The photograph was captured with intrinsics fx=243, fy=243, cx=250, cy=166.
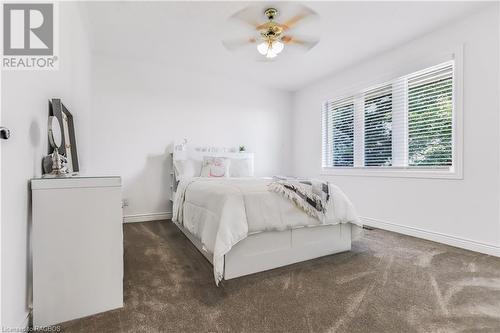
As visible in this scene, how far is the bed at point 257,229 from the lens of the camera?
1750 millimetres

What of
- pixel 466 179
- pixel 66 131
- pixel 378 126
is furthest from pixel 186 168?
pixel 466 179

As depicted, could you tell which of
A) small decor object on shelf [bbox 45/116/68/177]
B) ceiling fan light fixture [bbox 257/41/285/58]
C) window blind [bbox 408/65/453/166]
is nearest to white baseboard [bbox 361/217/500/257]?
window blind [bbox 408/65/453/166]

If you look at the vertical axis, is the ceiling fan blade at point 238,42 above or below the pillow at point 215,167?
above

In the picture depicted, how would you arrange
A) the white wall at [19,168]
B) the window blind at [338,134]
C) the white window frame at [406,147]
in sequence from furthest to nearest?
the window blind at [338,134]
the white window frame at [406,147]
the white wall at [19,168]

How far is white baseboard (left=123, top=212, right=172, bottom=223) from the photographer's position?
12.2ft

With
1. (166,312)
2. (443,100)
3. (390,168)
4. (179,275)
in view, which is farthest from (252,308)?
(443,100)

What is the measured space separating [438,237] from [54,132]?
3760mm

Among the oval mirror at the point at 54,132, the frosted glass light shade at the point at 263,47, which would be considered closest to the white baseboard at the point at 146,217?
the oval mirror at the point at 54,132

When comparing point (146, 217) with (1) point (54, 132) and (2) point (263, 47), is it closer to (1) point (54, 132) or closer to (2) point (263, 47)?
(1) point (54, 132)

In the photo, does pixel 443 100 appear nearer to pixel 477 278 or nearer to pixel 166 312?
pixel 477 278

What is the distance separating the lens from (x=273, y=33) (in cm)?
230

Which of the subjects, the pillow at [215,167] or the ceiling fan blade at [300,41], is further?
the pillow at [215,167]

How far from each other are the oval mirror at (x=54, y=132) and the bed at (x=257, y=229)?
111 cm

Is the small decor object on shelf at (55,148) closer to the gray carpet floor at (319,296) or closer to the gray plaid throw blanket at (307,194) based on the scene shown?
the gray carpet floor at (319,296)
